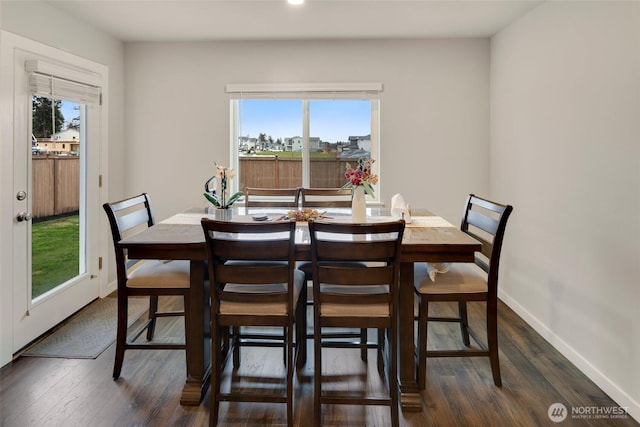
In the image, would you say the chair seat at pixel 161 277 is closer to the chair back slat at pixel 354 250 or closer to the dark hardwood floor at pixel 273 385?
the dark hardwood floor at pixel 273 385

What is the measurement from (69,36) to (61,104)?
56cm

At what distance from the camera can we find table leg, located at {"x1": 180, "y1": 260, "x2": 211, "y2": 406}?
2.09 metres

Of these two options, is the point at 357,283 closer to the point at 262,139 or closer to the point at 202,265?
the point at 202,265

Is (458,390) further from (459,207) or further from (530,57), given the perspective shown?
(530,57)

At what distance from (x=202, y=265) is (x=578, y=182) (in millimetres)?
2315

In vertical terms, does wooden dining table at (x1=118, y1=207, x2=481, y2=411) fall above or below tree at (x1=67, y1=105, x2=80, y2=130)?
below

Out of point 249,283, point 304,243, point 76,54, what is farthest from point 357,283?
point 76,54

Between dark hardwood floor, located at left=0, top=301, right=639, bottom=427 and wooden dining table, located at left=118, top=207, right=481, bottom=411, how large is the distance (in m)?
0.12

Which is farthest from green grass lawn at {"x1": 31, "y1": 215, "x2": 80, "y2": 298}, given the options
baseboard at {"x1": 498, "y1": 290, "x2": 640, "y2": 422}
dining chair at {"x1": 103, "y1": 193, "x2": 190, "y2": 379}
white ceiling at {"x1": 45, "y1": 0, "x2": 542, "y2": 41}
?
baseboard at {"x1": 498, "y1": 290, "x2": 640, "y2": 422}

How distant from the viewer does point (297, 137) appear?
412 centimetres

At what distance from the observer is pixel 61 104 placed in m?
3.08

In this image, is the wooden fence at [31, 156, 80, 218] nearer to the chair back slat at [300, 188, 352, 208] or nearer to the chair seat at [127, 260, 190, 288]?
the chair seat at [127, 260, 190, 288]

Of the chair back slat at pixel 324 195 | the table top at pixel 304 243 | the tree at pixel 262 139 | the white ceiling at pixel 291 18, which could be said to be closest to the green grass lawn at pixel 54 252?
the table top at pixel 304 243

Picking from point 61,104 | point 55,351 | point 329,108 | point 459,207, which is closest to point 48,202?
point 61,104
